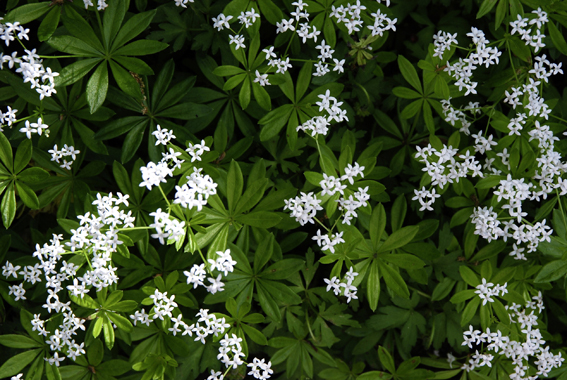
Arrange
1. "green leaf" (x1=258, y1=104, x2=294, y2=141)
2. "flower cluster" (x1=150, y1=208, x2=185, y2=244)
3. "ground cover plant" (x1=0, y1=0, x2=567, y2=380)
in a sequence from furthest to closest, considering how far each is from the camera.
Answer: "green leaf" (x1=258, y1=104, x2=294, y2=141) → "ground cover plant" (x1=0, y1=0, x2=567, y2=380) → "flower cluster" (x1=150, y1=208, x2=185, y2=244)

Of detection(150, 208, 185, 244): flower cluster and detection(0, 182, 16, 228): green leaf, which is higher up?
detection(0, 182, 16, 228): green leaf

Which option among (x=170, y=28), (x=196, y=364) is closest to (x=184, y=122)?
(x=170, y=28)

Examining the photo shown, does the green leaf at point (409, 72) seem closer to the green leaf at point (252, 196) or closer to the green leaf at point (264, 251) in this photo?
the green leaf at point (252, 196)

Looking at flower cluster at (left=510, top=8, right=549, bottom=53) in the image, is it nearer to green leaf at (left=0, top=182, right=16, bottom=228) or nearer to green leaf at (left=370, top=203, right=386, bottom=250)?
green leaf at (left=370, top=203, right=386, bottom=250)

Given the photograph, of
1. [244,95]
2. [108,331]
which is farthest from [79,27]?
[108,331]

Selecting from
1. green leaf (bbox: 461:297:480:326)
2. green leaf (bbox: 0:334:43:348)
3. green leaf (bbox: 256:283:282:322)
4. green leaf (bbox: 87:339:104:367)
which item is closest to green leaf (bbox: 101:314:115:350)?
green leaf (bbox: 87:339:104:367)

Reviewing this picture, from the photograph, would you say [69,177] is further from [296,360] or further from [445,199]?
[445,199]
